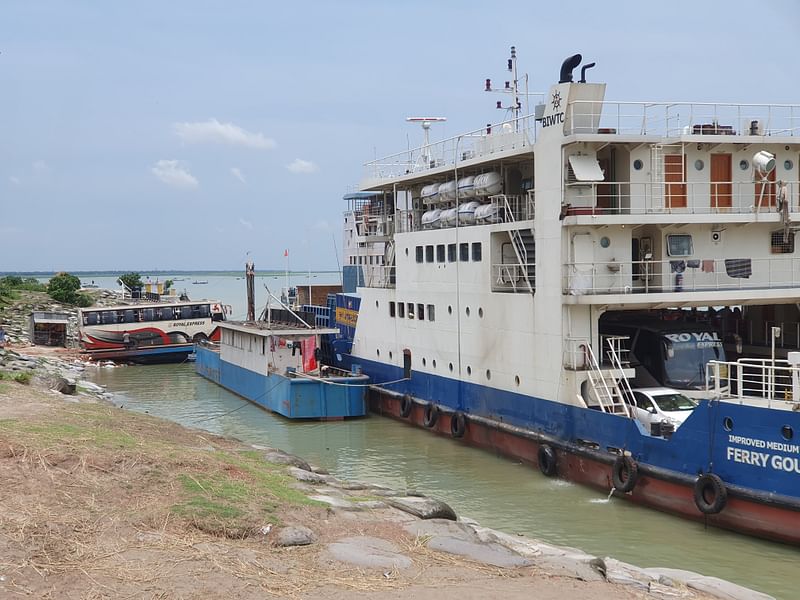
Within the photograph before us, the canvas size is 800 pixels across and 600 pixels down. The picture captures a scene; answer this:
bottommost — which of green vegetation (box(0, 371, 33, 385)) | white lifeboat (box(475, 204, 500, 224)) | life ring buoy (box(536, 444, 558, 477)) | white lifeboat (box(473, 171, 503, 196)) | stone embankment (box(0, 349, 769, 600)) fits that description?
life ring buoy (box(536, 444, 558, 477))

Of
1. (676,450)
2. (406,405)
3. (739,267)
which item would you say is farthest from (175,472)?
(406,405)

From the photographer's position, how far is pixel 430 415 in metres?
24.9

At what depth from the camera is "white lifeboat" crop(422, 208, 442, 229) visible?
25672 mm

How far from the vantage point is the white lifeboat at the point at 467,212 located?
23500mm

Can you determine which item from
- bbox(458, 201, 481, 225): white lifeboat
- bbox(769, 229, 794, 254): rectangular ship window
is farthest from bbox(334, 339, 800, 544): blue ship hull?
bbox(769, 229, 794, 254): rectangular ship window

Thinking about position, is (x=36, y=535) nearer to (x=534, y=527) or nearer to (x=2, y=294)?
(x=534, y=527)

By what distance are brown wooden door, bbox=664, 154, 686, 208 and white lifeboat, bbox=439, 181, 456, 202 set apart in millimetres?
6763

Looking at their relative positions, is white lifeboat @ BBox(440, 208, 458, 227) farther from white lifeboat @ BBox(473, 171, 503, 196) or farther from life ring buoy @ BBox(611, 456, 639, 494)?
life ring buoy @ BBox(611, 456, 639, 494)

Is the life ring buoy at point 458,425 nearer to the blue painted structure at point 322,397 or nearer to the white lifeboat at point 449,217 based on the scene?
the blue painted structure at point 322,397

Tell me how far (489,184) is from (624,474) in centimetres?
899

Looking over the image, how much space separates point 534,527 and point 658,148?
8.96 meters

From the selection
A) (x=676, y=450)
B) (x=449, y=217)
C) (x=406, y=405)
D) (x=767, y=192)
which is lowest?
(x=406, y=405)

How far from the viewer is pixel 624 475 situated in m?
17.0

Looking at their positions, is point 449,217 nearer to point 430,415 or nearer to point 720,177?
point 430,415
